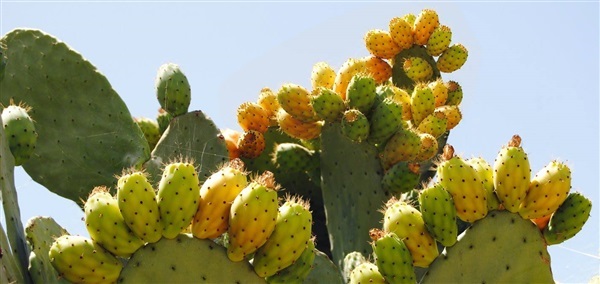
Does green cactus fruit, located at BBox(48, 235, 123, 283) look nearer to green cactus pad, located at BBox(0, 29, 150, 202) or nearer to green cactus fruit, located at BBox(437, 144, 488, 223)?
green cactus fruit, located at BBox(437, 144, 488, 223)

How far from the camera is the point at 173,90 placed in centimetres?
429

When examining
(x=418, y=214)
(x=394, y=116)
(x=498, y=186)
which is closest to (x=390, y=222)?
(x=418, y=214)

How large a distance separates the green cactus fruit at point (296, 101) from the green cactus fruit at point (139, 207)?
1828mm

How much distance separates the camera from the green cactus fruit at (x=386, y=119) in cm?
410

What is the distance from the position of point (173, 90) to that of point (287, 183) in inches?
33.2

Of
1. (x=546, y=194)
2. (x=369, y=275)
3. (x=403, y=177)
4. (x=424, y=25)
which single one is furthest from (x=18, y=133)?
(x=424, y=25)

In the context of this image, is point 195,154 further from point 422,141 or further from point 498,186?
point 498,186

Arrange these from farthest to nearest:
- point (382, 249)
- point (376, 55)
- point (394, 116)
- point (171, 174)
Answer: point (376, 55) < point (394, 116) < point (382, 249) < point (171, 174)

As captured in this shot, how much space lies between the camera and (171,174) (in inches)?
101

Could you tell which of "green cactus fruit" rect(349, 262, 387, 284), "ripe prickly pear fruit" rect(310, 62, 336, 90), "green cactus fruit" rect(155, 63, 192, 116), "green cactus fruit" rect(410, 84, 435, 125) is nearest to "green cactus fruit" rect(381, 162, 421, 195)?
"green cactus fruit" rect(410, 84, 435, 125)

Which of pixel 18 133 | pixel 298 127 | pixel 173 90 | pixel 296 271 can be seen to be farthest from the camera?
pixel 298 127

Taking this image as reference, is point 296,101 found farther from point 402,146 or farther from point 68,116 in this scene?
point 68,116

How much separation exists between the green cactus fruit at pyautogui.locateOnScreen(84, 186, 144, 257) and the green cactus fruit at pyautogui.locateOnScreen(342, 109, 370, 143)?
1.70 metres

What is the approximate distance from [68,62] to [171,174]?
183 cm
